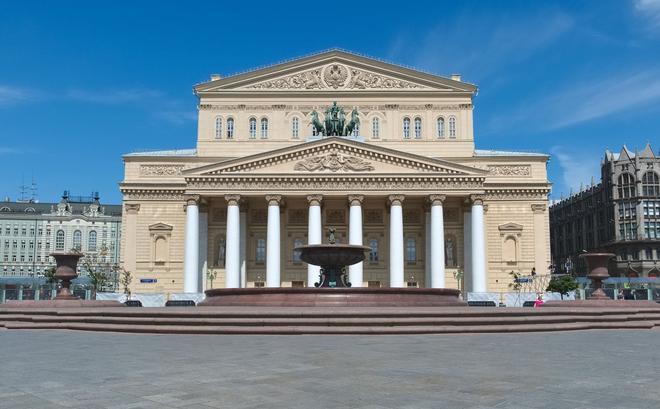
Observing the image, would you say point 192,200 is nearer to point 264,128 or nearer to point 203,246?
point 203,246

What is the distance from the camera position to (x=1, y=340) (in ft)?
59.2

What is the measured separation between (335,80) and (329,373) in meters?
59.3

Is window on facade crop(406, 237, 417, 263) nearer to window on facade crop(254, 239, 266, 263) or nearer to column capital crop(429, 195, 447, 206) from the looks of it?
column capital crop(429, 195, 447, 206)

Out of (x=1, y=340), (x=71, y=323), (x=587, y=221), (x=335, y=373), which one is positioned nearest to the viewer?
(x=335, y=373)

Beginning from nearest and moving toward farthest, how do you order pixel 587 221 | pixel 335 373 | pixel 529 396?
pixel 529 396 → pixel 335 373 → pixel 587 221

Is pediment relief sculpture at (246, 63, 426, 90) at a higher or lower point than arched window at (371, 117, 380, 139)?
higher

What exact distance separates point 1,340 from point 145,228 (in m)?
47.2


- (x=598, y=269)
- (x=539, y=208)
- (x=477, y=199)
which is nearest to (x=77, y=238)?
(x=477, y=199)

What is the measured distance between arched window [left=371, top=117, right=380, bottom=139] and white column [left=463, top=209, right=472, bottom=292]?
1185 centimetres

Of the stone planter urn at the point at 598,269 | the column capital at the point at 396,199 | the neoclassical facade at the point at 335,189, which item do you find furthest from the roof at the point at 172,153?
the stone planter urn at the point at 598,269

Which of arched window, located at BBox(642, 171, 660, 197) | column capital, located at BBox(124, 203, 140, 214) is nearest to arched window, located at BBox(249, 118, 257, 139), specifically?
column capital, located at BBox(124, 203, 140, 214)

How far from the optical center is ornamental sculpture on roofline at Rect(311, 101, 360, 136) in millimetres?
62500

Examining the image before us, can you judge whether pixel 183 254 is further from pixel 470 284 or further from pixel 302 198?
pixel 470 284

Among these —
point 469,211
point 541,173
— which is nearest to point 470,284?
point 469,211
